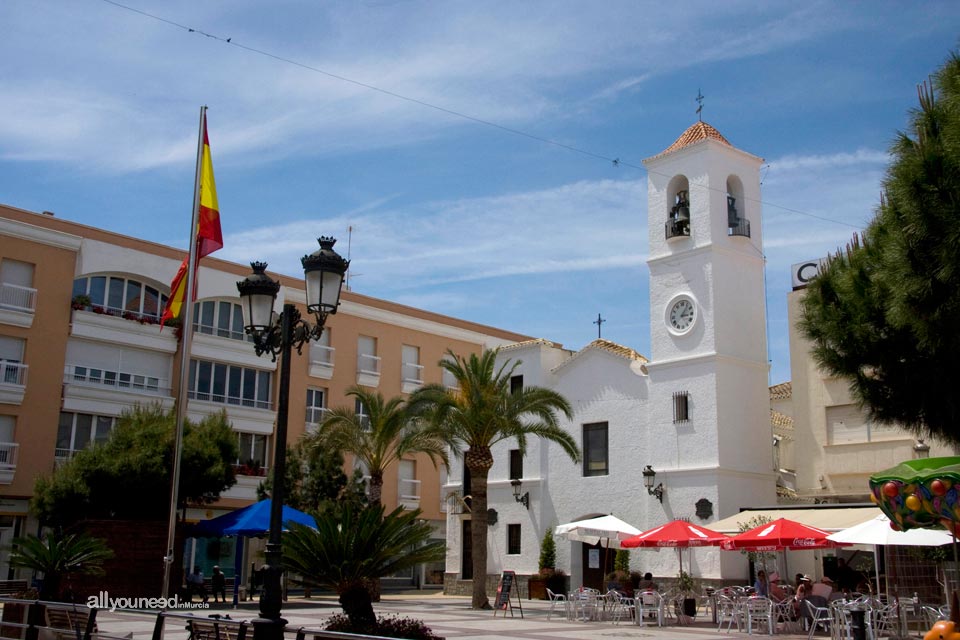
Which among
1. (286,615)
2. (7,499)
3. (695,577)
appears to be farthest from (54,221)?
(695,577)

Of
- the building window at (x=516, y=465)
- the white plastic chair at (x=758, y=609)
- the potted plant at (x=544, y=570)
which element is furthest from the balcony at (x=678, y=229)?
the white plastic chair at (x=758, y=609)

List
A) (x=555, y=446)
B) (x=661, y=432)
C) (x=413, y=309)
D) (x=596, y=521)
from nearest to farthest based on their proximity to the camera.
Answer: (x=596, y=521)
(x=661, y=432)
(x=555, y=446)
(x=413, y=309)

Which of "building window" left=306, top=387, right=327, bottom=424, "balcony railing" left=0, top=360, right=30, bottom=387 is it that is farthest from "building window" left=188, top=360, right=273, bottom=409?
"balcony railing" left=0, top=360, right=30, bottom=387

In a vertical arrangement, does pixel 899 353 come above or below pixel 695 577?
above

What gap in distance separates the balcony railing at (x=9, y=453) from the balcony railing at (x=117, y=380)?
3.26 m

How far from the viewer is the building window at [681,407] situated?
30.8 metres

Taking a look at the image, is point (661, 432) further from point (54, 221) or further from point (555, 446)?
point (54, 221)

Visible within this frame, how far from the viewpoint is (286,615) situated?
24531 millimetres

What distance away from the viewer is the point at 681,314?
31766 mm

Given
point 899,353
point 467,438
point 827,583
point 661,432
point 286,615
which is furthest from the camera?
point 661,432

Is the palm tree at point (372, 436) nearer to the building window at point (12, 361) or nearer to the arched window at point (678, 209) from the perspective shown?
the arched window at point (678, 209)

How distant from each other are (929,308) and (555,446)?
22023 millimetres

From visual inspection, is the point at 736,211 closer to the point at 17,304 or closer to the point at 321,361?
the point at 321,361

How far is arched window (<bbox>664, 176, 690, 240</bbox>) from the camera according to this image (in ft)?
105
